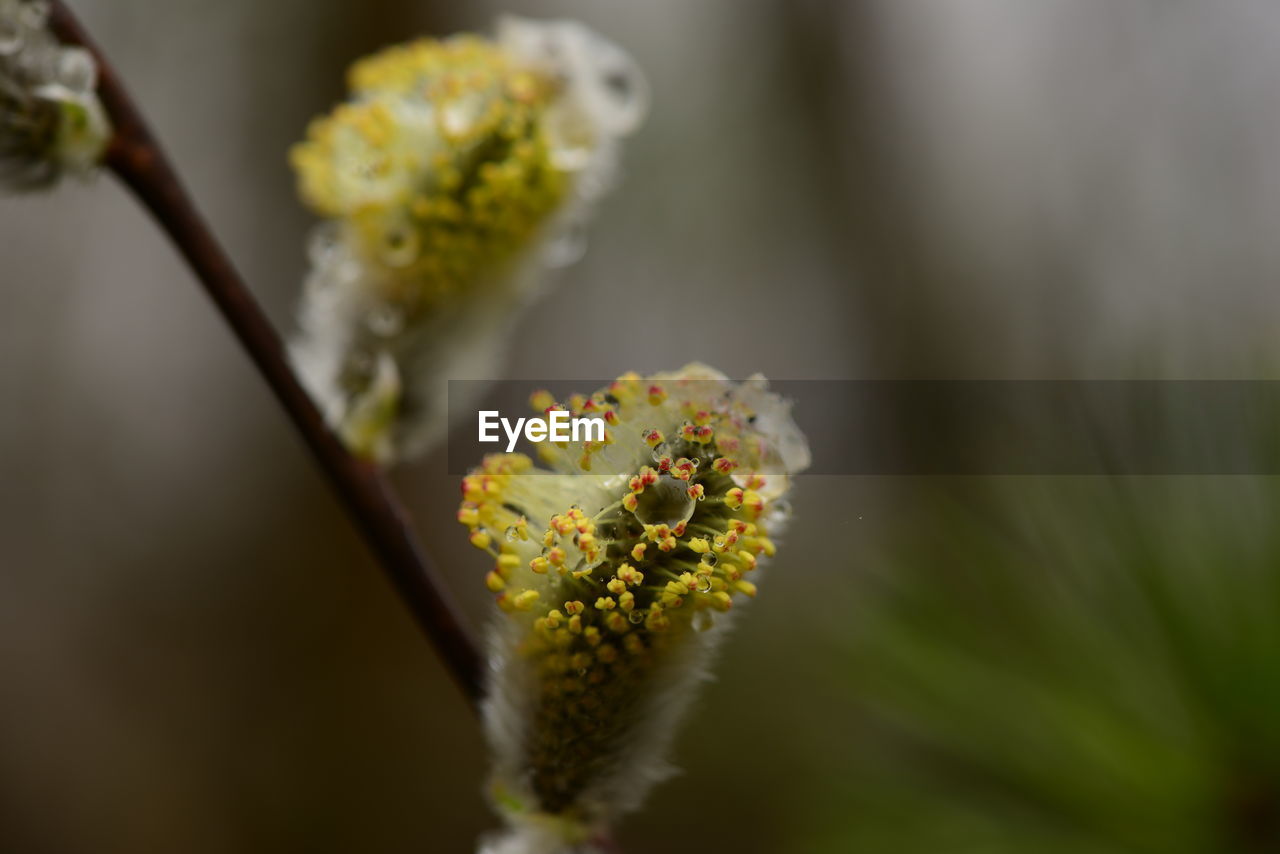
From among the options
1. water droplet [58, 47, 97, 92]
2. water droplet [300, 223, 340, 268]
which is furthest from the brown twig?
water droplet [300, 223, 340, 268]

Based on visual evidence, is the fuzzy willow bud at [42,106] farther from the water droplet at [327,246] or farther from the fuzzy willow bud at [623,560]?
the fuzzy willow bud at [623,560]

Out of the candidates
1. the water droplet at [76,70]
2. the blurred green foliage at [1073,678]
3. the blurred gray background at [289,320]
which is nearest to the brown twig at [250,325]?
the water droplet at [76,70]

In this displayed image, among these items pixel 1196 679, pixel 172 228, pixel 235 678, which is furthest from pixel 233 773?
pixel 1196 679

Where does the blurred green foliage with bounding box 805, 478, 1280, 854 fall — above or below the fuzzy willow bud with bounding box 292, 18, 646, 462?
below

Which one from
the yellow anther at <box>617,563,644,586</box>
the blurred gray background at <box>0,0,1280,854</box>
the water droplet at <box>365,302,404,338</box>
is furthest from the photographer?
the blurred gray background at <box>0,0,1280,854</box>

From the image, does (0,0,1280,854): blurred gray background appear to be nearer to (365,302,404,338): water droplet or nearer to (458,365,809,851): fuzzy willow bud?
(365,302,404,338): water droplet

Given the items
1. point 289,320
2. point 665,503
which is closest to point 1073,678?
point 665,503
